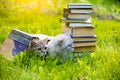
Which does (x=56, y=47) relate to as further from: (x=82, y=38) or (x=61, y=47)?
(x=82, y=38)

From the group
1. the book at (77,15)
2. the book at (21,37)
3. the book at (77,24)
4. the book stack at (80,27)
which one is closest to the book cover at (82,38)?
the book stack at (80,27)

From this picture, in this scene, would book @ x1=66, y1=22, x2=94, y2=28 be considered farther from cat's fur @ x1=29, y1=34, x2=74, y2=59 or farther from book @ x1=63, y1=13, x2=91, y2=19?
cat's fur @ x1=29, y1=34, x2=74, y2=59

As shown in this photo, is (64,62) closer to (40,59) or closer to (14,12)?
(40,59)

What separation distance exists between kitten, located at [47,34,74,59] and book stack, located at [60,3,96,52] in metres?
0.15

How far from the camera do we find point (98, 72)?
372 centimetres

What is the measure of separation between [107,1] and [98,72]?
18.6 ft

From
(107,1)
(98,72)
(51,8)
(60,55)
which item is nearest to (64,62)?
(60,55)

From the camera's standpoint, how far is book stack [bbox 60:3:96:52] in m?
4.60

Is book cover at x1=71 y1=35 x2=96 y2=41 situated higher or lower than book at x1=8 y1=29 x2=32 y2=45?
lower

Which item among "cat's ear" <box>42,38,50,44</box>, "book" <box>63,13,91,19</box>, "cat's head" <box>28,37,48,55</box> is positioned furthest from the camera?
"book" <box>63,13,91,19</box>

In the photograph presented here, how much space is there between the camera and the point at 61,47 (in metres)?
4.43

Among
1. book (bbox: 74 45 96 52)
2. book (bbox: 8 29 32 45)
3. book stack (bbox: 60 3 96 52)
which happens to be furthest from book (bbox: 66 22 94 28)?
book (bbox: 8 29 32 45)

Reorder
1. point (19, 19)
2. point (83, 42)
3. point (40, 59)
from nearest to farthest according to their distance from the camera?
point (40, 59)
point (83, 42)
point (19, 19)

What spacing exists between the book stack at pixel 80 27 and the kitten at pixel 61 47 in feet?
0.50
